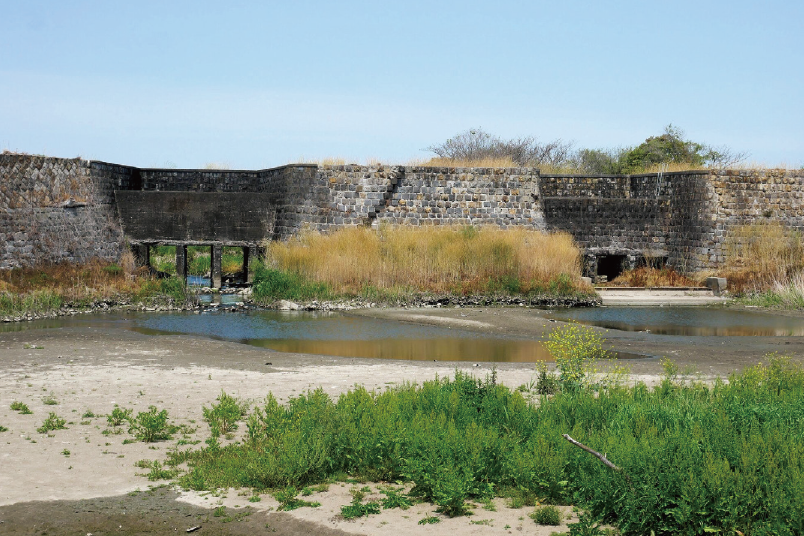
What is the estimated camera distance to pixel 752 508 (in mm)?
6727

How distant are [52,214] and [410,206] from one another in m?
11.9

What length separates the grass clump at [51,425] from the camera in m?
9.72

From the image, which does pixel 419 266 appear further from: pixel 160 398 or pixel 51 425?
pixel 51 425

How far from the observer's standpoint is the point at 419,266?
2738 centimetres

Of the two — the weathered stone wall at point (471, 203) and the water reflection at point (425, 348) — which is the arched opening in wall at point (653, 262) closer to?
the weathered stone wall at point (471, 203)

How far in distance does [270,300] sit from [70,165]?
7.85m

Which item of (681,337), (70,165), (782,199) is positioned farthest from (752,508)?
(782,199)

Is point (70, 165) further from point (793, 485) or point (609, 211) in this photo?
point (793, 485)

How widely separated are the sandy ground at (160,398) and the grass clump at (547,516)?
0.28 ft

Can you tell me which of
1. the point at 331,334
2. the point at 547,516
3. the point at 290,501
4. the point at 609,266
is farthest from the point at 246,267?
the point at 547,516

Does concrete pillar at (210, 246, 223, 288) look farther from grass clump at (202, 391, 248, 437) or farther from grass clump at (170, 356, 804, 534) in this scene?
grass clump at (170, 356, 804, 534)

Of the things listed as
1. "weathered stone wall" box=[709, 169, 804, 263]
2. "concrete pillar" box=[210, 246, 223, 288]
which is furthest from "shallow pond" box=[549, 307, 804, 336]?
"concrete pillar" box=[210, 246, 223, 288]

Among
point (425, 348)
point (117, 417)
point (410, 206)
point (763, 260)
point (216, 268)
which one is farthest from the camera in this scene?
Answer: point (410, 206)

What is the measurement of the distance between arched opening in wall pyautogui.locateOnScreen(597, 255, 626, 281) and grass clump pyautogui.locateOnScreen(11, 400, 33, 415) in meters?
26.8
